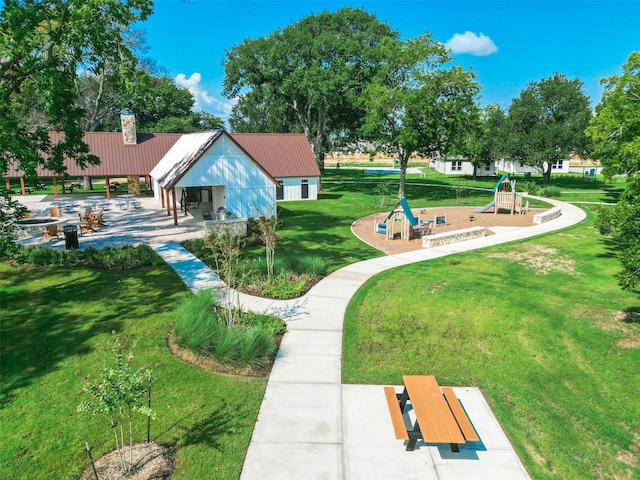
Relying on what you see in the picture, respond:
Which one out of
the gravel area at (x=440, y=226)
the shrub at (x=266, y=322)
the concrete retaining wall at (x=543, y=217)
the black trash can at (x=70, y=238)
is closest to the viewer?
the shrub at (x=266, y=322)

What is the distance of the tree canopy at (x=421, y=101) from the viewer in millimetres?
34375

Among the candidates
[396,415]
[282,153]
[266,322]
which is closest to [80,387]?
[266,322]

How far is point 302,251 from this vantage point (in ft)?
65.5

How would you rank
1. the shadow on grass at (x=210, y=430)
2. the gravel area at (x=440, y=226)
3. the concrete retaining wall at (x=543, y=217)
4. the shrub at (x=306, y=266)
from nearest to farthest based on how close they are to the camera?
1. the shadow on grass at (x=210, y=430)
2. the shrub at (x=306, y=266)
3. the gravel area at (x=440, y=226)
4. the concrete retaining wall at (x=543, y=217)

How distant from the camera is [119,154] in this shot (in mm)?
37812

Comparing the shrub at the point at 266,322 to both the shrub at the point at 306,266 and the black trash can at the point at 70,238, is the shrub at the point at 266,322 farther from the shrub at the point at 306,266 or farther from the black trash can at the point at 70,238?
the black trash can at the point at 70,238

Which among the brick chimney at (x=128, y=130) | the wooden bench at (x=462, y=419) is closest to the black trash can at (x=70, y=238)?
the wooden bench at (x=462, y=419)

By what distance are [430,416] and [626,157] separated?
36.2ft

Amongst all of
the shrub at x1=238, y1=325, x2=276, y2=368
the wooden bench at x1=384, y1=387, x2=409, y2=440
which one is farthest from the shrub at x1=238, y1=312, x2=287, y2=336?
the wooden bench at x1=384, y1=387, x2=409, y2=440

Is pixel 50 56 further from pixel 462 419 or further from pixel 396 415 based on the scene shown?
pixel 462 419

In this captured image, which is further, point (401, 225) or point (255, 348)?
point (401, 225)

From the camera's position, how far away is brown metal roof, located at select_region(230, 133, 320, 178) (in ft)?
126

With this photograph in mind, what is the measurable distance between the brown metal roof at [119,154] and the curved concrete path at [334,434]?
3107cm

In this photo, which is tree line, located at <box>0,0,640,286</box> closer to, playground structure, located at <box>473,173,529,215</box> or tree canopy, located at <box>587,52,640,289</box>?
tree canopy, located at <box>587,52,640,289</box>
